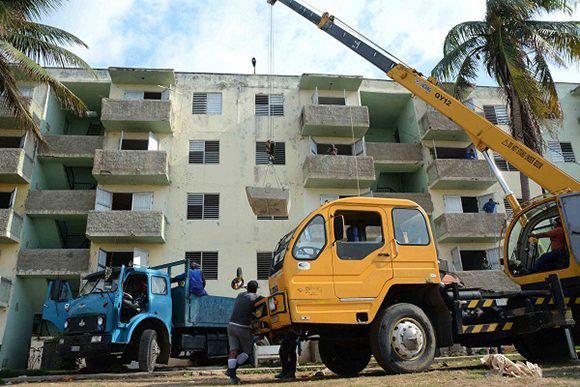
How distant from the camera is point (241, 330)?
28.8ft

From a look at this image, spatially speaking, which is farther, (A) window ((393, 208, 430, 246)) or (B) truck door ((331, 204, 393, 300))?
(A) window ((393, 208, 430, 246))

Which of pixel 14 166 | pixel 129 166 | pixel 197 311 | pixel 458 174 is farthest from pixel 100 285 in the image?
pixel 458 174

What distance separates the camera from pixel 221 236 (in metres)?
23.3

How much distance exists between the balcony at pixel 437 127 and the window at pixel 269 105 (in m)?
7.48

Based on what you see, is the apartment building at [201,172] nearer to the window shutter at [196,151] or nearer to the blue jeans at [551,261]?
the window shutter at [196,151]

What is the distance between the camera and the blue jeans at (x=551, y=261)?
31.7 ft

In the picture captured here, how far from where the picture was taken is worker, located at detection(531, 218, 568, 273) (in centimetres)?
970

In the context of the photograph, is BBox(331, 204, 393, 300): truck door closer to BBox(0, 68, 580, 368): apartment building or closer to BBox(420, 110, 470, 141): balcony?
BBox(0, 68, 580, 368): apartment building

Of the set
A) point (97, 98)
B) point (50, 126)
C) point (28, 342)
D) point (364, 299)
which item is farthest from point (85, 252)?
point (364, 299)

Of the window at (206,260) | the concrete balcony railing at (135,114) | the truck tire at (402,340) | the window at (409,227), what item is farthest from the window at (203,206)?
the truck tire at (402,340)

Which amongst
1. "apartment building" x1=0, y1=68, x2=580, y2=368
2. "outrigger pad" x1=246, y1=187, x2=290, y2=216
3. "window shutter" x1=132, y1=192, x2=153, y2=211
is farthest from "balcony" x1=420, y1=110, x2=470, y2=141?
"outrigger pad" x1=246, y1=187, x2=290, y2=216

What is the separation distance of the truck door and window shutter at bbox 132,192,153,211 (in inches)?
656

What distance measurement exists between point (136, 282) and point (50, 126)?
15656 mm

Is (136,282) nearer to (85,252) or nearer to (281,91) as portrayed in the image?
(85,252)
